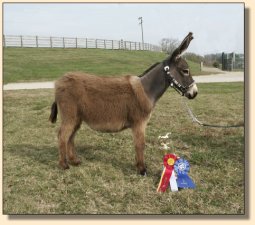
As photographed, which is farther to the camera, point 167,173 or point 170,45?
point 170,45

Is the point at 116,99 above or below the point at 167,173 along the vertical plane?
above

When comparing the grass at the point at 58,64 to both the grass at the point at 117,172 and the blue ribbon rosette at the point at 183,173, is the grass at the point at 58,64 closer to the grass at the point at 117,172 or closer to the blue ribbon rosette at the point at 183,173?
the grass at the point at 117,172

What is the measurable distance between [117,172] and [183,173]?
→ 4.04 feet

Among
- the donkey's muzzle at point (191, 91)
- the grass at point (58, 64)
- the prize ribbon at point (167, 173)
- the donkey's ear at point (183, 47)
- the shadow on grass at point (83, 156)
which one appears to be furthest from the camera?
the grass at point (58, 64)

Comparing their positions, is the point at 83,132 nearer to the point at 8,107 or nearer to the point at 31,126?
the point at 31,126

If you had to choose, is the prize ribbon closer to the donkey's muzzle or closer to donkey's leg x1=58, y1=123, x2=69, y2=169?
the donkey's muzzle

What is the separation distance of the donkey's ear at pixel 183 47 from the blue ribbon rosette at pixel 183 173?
160cm

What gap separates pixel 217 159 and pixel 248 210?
1.76m

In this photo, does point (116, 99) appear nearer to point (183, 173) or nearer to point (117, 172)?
point (117, 172)

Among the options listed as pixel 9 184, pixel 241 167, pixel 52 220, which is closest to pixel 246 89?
pixel 241 167

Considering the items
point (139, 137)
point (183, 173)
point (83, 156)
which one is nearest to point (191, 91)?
point (139, 137)

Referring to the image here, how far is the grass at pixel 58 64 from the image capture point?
2065cm

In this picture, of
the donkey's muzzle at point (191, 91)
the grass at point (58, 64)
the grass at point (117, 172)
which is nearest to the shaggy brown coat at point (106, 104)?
the donkey's muzzle at point (191, 91)

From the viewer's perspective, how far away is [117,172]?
5594 mm
